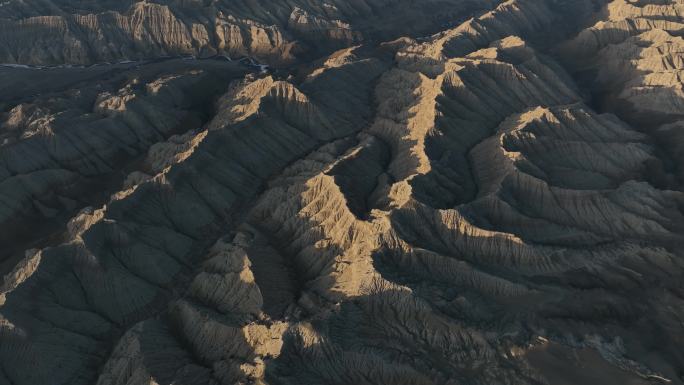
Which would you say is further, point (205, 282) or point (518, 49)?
point (518, 49)

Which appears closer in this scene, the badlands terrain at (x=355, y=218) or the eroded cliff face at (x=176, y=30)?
the badlands terrain at (x=355, y=218)

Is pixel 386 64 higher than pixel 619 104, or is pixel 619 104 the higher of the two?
pixel 386 64

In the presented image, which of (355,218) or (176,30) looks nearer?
(355,218)

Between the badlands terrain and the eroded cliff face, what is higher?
the eroded cliff face

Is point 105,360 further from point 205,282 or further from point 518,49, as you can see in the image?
point 518,49

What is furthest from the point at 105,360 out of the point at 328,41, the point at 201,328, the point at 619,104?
the point at 328,41

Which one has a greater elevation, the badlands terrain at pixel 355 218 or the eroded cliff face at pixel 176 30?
the eroded cliff face at pixel 176 30

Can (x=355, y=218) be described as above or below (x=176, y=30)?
below

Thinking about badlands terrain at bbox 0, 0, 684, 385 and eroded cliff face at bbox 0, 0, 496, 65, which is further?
eroded cliff face at bbox 0, 0, 496, 65
